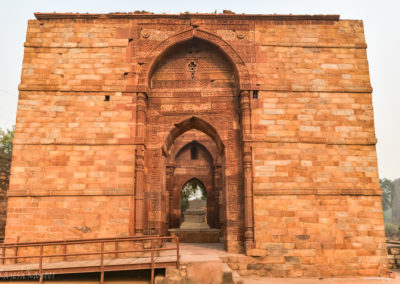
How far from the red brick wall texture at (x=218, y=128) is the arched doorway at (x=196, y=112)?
0.12 feet

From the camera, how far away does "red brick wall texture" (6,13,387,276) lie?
860 cm

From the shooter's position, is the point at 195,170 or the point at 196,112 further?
the point at 195,170

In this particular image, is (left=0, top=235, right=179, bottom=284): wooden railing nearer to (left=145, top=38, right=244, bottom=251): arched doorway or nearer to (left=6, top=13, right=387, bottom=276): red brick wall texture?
(left=6, top=13, right=387, bottom=276): red brick wall texture

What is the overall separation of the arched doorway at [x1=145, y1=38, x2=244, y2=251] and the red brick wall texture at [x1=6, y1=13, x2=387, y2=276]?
0.04 meters

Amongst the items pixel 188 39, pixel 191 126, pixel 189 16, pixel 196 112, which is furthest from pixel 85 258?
pixel 189 16

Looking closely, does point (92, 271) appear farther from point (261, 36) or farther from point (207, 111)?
point (261, 36)

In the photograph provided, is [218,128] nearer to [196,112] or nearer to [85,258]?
[196,112]

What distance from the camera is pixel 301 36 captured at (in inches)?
385

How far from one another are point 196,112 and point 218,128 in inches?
32.0

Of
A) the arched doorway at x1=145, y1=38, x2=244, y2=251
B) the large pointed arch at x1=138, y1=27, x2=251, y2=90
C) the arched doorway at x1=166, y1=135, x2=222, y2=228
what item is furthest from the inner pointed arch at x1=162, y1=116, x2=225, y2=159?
the arched doorway at x1=166, y1=135, x2=222, y2=228

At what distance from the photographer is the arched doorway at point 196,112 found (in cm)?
924

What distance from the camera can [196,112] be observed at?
9.77 m

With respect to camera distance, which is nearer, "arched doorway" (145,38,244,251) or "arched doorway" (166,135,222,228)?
"arched doorway" (145,38,244,251)

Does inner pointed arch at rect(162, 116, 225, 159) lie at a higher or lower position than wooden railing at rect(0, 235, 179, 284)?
higher
